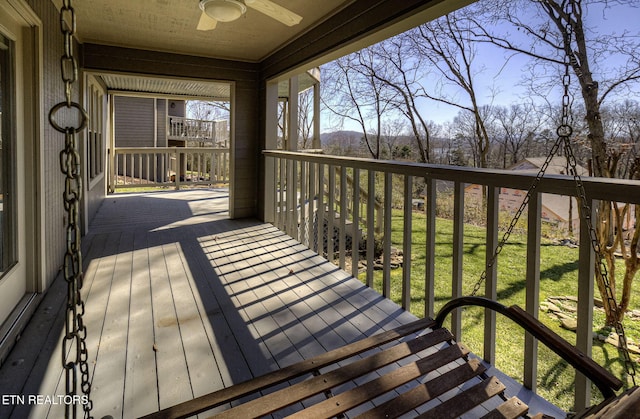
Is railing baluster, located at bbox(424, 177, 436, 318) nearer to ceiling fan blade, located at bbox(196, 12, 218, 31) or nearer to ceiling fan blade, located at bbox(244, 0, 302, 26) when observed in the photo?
ceiling fan blade, located at bbox(244, 0, 302, 26)

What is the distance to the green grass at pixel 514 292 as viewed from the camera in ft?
10.7

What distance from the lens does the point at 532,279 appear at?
5.87 feet

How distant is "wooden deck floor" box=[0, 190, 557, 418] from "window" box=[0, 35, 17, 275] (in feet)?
1.58

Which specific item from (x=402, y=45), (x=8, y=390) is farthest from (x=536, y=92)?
(x=8, y=390)

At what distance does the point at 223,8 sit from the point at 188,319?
2.15m

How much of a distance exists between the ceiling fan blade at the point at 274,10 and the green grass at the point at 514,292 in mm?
3299

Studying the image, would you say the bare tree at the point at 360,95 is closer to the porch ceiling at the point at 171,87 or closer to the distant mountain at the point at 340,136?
the distant mountain at the point at 340,136

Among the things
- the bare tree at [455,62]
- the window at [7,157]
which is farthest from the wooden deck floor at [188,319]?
the bare tree at [455,62]

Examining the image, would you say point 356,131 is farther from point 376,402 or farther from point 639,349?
point 376,402

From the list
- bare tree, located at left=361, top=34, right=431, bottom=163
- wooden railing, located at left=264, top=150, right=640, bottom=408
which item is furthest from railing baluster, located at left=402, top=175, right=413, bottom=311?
bare tree, located at left=361, top=34, right=431, bottom=163

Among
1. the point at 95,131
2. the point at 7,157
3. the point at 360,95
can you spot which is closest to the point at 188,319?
the point at 7,157

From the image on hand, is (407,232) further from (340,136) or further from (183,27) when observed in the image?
(340,136)

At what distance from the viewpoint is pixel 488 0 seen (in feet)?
27.6

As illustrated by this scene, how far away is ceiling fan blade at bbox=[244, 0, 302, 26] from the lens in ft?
9.32
